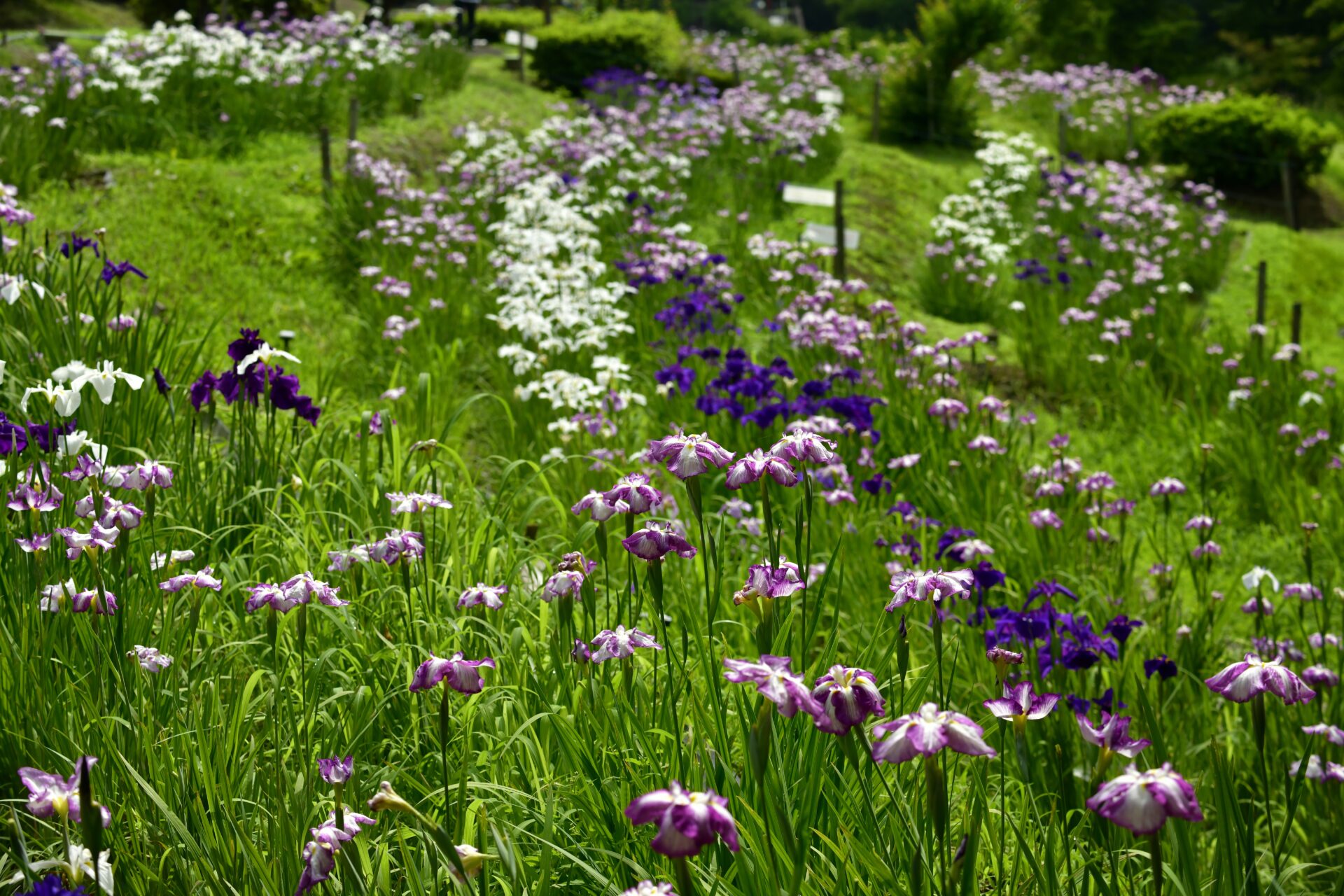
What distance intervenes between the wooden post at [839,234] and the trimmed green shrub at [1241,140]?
8384 mm

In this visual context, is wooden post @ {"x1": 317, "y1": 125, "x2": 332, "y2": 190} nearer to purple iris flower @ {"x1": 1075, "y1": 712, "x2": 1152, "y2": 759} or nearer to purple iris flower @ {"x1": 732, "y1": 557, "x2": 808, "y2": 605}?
purple iris flower @ {"x1": 732, "y1": 557, "x2": 808, "y2": 605}

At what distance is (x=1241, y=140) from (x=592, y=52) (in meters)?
9.66

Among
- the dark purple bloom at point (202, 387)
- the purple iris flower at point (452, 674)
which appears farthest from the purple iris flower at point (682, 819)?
the dark purple bloom at point (202, 387)

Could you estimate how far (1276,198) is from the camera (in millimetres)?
14383

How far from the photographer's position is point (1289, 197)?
12711mm

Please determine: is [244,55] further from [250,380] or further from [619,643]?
[619,643]

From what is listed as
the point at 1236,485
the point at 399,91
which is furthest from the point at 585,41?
the point at 1236,485

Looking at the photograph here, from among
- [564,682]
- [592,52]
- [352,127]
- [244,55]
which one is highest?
[592,52]

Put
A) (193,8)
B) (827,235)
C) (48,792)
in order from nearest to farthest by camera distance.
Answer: (48,792) → (827,235) → (193,8)

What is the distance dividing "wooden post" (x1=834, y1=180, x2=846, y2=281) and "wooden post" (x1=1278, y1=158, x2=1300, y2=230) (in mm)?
7010

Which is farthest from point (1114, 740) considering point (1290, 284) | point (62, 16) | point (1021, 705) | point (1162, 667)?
point (62, 16)

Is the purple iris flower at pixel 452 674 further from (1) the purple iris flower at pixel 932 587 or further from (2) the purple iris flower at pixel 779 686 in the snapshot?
(1) the purple iris flower at pixel 932 587

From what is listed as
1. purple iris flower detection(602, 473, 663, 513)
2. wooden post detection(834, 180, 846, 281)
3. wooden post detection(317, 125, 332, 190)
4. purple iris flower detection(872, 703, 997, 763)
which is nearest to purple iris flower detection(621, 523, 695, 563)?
purple iris flower detection(602, 473, 663, 513)

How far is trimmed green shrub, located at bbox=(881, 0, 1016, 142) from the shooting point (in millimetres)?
14812
